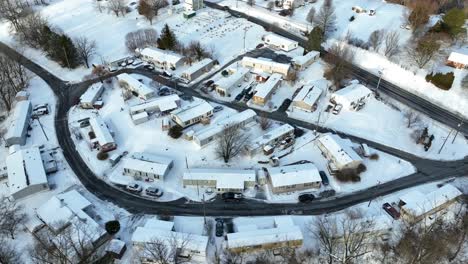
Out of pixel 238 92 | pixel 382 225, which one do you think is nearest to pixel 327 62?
pixel 238 92

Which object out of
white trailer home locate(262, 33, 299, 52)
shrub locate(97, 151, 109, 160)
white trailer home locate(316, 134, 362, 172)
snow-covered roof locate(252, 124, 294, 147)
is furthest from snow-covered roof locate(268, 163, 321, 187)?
white trailer home locate(262, 33, 299, 52)

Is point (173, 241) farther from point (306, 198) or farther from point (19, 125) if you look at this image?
point (19, 125)

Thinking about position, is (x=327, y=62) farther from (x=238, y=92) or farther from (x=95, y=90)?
(x=95, y=90)

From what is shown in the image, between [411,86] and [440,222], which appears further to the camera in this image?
[411,86]

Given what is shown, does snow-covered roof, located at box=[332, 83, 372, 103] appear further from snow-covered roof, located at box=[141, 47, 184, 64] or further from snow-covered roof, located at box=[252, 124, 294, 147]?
snow-covered roof, located at box=[141, 47, 184, 64]

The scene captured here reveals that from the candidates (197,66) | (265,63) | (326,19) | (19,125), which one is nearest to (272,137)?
(265,63)

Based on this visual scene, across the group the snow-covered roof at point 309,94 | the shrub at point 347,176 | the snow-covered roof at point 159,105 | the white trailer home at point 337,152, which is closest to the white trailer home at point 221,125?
the snow-covered roof at point 159,105

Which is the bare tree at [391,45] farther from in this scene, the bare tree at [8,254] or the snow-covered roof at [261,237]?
the bare tree at [8,254]
